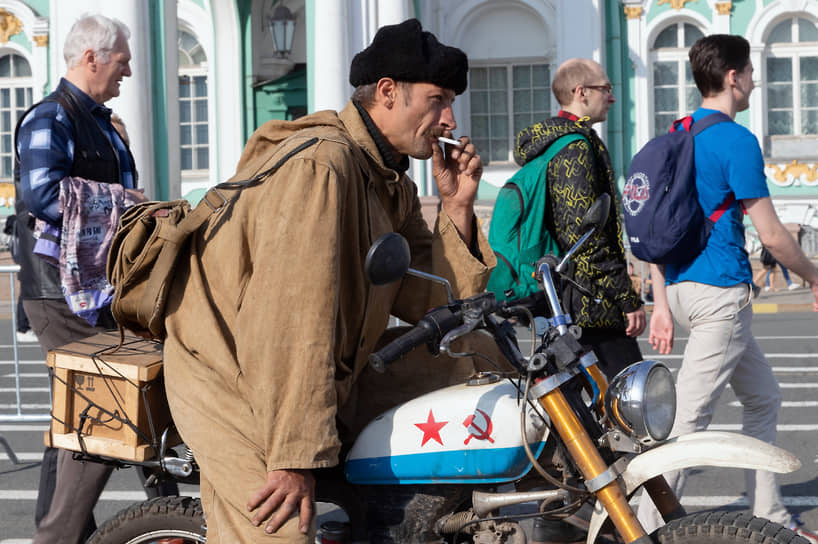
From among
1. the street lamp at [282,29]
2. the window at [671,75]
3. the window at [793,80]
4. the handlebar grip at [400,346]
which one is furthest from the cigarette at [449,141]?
the window at [793,80]

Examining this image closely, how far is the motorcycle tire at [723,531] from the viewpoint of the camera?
2.65m

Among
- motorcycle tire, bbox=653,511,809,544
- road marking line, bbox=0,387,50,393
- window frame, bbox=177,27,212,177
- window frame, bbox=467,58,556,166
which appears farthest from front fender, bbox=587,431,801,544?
window frame, bbox=177,27,212,177

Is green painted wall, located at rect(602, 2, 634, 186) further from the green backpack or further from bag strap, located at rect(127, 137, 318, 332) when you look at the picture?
bag strap, located at rect(127, 137, 318, 332)

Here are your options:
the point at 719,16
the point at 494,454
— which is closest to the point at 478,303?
the point at 494,454

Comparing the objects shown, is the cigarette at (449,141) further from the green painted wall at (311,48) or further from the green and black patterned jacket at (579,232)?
the green painted wall at (311,48)

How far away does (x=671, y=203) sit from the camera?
14.9ft

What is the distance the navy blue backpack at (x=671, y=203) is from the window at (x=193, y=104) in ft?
65.1

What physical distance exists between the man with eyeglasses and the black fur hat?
1782 mm

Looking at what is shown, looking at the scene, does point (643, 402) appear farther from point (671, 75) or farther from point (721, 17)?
point (721, 17)

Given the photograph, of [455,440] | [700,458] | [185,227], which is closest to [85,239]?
[185,227]

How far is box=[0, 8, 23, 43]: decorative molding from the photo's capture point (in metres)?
23.4

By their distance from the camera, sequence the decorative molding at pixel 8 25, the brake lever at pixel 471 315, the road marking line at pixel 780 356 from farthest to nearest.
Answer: the decorative molding at pixel 8 25 < the road marking line at pixel 780 356 < the brake lever at pixel 471 315

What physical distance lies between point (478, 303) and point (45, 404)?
710cm

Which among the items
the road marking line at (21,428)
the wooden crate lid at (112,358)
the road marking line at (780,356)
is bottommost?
the road marking line at (21,428)
